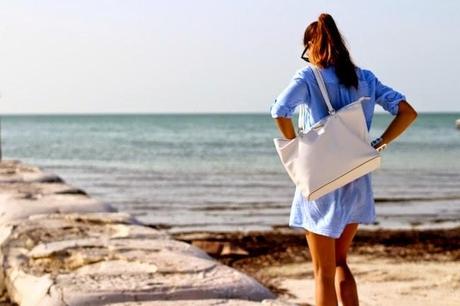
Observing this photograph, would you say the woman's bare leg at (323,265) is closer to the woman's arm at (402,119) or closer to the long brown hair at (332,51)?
the woman's arm at (402,119)

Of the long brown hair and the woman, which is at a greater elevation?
the long brown hair

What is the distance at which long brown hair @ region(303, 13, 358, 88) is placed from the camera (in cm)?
376

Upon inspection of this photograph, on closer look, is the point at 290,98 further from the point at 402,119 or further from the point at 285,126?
the point at 402,119

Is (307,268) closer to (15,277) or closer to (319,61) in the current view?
(15,277)

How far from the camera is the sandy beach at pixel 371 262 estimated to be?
6480 mm

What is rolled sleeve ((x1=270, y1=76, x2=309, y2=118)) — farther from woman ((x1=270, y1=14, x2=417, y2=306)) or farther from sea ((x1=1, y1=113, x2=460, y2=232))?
sea ((x1=1, y1=113, x2=460, y2=232))

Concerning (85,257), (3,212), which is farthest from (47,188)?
(85,257)

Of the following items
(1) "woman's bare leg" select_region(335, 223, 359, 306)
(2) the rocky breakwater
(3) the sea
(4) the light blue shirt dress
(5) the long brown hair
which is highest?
(5) the long brown hair

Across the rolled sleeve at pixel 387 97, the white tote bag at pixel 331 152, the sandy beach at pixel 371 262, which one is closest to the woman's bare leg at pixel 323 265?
the white tote bag at pixel 331 152

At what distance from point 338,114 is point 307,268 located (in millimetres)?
4202

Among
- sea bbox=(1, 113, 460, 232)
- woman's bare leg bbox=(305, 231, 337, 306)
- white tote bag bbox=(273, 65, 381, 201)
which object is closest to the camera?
white tote bag bbox=(273, 65, 381, 201)

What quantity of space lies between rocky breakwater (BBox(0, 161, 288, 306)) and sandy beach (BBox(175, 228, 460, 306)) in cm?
111

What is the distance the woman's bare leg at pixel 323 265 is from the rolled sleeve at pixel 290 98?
0.55 m

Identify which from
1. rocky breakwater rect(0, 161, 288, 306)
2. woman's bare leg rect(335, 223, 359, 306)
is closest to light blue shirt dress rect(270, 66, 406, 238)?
woman's bare leg rect(335, 223, 359, 306)
